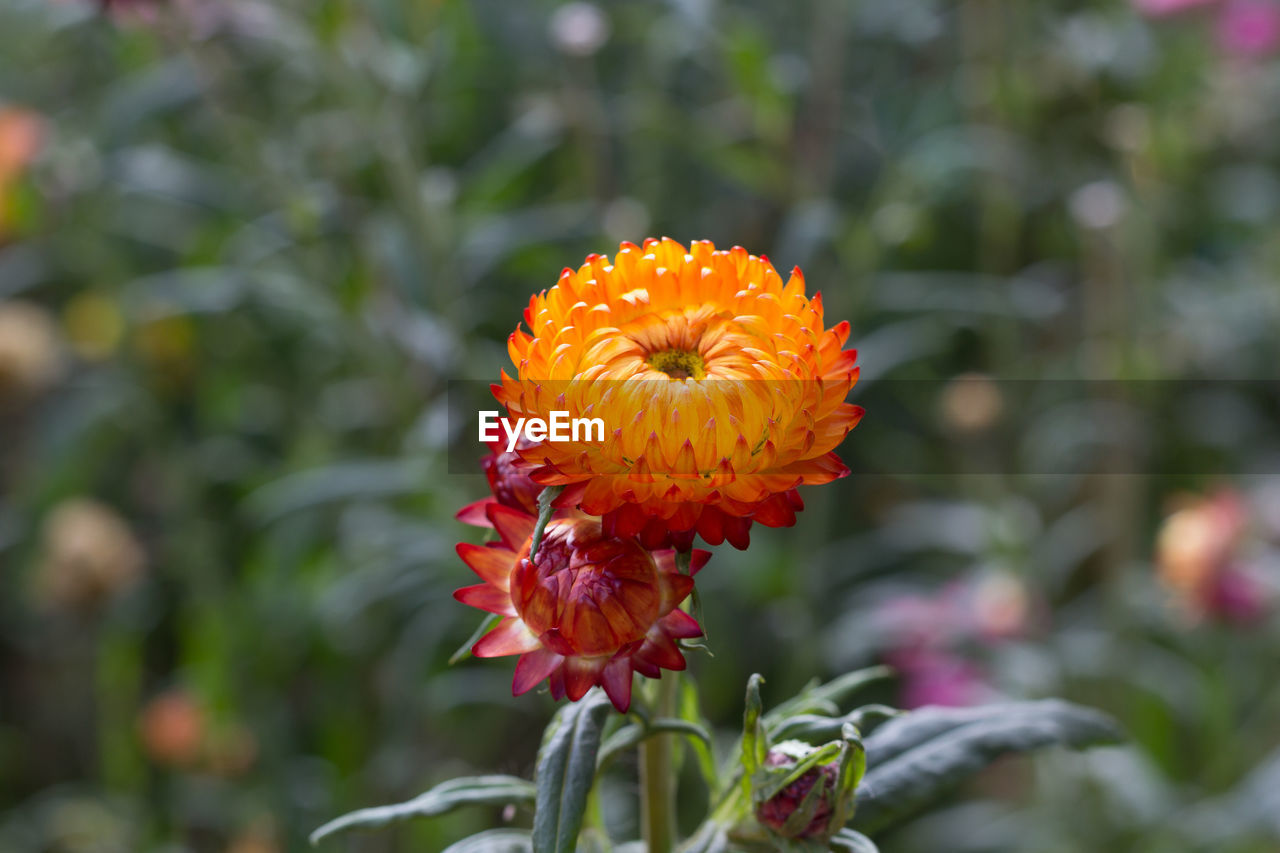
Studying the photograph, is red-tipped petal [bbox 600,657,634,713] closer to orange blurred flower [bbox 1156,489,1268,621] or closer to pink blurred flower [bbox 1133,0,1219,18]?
orange blurred flower [bbox 1156,489,1268,621]

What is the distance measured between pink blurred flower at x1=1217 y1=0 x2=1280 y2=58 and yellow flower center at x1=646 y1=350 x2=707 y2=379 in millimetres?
1797

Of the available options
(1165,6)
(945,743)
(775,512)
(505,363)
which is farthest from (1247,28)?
(775,512)

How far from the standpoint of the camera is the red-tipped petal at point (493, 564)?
0.55 m

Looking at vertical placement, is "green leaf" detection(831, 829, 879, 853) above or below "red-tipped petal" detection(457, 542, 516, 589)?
below

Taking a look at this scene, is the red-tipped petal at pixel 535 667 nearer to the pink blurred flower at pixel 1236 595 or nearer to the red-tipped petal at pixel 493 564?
the red-tipped petal at pixel 493 564

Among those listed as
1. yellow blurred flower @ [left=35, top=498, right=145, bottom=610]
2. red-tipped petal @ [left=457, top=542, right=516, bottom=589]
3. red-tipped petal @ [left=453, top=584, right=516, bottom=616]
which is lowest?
yellow blurred flower @ [left=35, top=498, right=145, bottom=610]

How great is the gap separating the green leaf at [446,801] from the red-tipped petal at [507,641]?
0.11 m

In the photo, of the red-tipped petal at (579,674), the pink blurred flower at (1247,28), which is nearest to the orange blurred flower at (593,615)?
the red-tipped petal at (579,674)

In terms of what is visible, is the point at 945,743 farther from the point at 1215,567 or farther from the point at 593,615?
the point at 1215,567

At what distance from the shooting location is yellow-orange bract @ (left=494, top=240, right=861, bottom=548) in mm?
486

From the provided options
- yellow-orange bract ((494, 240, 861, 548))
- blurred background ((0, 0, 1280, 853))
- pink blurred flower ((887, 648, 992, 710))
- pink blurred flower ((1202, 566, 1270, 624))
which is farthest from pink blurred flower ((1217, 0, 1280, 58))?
yellow-orange bract ((494, 240, 861, 548))

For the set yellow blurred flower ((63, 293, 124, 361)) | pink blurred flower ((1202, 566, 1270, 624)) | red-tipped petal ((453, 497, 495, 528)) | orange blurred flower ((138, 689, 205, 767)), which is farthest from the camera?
yellow blurred flower ((63, 293, 124, 361))

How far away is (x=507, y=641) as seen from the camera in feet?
1.75

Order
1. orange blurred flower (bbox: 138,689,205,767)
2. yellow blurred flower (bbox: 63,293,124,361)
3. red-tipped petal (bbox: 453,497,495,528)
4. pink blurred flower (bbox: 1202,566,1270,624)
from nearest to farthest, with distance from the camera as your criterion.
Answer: red-tipped petal (bbox: 453,497,495,528) < pink blurred flower (bbox: 1202,566,1270,624) < orange blurred flower (bbox: 138,689,205,767) < yellow blurred flower (bbox: 63,293,124,361)
